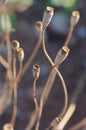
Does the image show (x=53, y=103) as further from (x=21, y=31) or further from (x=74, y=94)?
(x=21, y=31)

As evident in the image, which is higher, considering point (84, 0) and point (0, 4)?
point (0, 4)

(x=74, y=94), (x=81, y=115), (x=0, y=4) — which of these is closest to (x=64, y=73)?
(x=74, y=94)

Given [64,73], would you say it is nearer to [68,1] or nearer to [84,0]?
[68,1]

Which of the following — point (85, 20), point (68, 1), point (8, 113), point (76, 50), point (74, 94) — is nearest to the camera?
point (8, 113)

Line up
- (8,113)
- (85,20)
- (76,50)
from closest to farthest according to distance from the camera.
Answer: (8,113) → (76,50) → (85,20)

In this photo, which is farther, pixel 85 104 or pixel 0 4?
pixel 85 104

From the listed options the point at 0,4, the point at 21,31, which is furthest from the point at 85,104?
the point at 0,4

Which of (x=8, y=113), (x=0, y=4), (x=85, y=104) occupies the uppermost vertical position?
(x=0, y=4)
